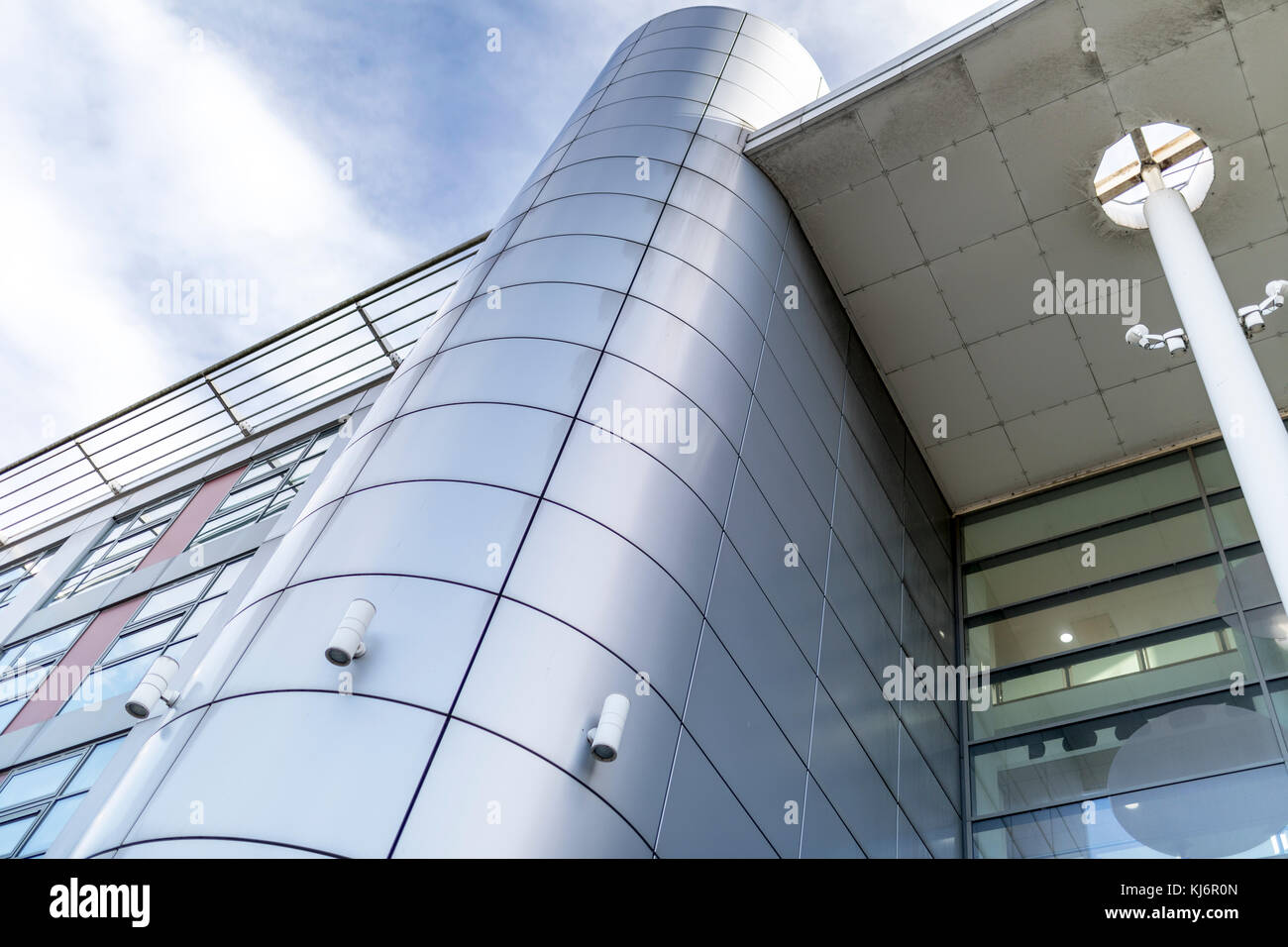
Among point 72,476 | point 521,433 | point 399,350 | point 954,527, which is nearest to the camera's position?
point 521,433

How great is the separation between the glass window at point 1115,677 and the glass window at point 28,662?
16.4 meters

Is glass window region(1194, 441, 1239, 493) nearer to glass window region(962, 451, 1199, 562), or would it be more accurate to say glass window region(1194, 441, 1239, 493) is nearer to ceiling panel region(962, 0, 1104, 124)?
glass window region(962, 451, 1199, 562)

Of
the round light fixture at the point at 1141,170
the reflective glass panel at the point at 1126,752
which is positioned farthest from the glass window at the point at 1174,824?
the round light fixture at the point at 1141,170

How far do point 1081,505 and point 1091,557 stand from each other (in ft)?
5.16

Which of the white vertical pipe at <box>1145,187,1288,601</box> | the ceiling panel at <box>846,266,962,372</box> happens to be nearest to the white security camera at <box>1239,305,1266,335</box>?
the white vertical pipe at <box>1145,187,1288,601</box>

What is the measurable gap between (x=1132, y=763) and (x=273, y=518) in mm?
14638

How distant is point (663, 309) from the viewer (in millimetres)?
11703

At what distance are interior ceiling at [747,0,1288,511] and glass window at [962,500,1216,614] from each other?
174 cm

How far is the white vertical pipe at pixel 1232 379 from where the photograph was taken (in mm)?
7934

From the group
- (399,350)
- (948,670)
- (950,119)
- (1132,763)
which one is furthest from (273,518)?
(1132,763)

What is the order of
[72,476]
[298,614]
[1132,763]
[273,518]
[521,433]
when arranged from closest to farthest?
[298,614]
[521,433]
[1132,763]
[273,518]
[72,476]

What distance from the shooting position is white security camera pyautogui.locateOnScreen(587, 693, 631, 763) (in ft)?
Result: 23.7

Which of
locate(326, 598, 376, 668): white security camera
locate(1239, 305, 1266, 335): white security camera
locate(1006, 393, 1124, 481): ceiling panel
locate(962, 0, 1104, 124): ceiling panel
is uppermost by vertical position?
locate(962, 0, 1104, 124): ceiling panel
